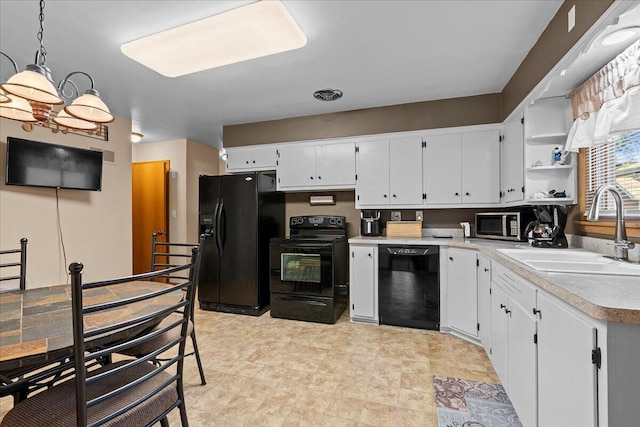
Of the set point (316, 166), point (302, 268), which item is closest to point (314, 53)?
point (316, 166)

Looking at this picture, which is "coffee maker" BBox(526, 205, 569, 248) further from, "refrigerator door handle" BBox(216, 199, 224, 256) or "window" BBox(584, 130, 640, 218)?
"refrigerator door handle" BBox(216, 199, 224, 256)

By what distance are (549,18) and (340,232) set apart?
2669 mm

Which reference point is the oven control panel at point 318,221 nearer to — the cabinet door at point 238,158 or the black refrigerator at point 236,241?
the black refrigerator at point 236,241

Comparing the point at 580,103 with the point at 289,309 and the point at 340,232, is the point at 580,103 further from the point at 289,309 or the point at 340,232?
the point at 289,309

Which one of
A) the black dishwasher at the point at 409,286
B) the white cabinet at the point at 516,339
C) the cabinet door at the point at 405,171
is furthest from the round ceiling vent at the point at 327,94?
the white cabinet at the point at 516,339

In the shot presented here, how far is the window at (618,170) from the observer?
1.70 metres

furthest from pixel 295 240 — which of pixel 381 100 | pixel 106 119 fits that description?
pixel 106 119

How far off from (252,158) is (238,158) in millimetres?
218

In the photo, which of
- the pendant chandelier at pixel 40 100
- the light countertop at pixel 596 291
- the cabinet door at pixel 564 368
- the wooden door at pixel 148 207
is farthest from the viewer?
the wooden door at pixel 148 207

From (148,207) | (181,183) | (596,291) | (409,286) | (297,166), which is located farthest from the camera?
(148,207)

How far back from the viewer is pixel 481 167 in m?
3.07

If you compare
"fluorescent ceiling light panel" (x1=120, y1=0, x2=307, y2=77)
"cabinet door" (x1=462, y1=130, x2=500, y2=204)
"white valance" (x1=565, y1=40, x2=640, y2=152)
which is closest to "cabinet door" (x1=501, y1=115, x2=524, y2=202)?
"cabinet door" (x1=462, y1=130, x2=500, y2=204)

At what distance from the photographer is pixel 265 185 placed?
3.72 meters

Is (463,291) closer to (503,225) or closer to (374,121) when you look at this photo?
(503,225)
